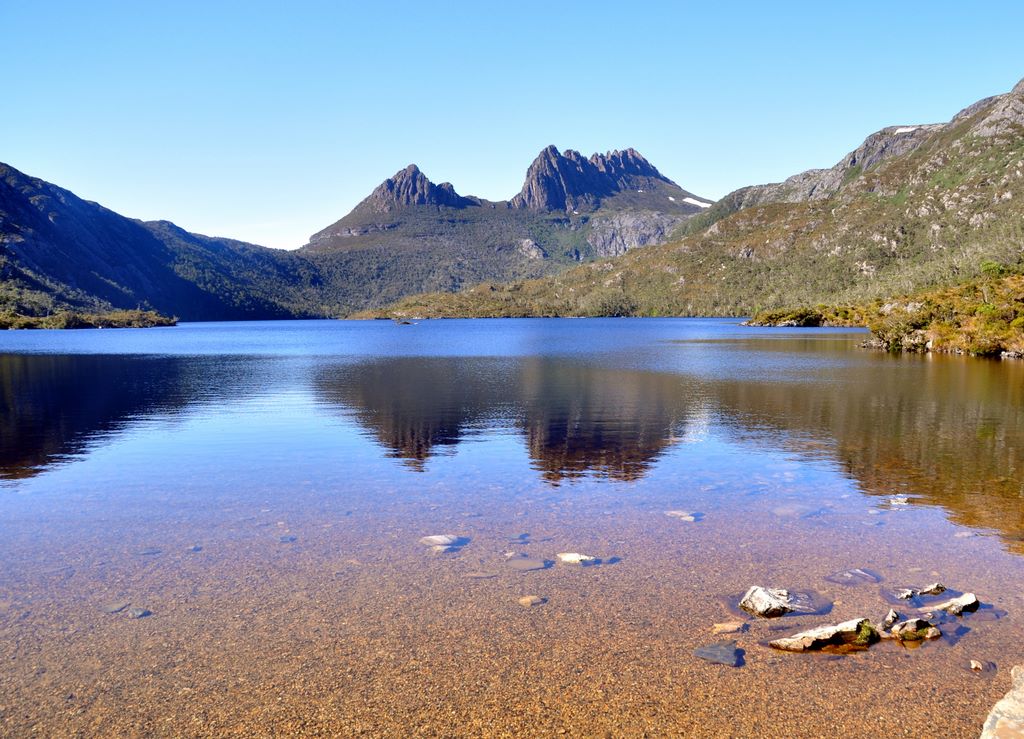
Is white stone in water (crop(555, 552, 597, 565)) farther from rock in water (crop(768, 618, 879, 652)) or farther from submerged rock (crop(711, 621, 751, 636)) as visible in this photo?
rock in water (crop(768, 618, 879, 652))

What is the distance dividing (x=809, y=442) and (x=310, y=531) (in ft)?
75.1

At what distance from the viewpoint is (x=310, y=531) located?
1786 cm

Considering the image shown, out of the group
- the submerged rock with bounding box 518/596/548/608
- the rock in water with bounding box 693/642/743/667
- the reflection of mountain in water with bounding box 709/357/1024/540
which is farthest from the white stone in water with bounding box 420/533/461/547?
the reflection of mountain in water with bounding box 709/357/1024/540

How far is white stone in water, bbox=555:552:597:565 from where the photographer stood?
15.3 meters

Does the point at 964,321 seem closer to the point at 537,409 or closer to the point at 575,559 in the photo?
the point at 537,409

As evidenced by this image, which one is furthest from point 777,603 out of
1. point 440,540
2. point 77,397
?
point 77,397

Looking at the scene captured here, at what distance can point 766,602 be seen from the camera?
1245 cm

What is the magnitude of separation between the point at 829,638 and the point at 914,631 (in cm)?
157

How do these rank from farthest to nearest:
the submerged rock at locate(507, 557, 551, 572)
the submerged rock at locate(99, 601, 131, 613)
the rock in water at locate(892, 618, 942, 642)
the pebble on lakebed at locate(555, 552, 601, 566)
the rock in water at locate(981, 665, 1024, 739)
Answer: the pebble on lakebed at locate(555, 552, 601, 566), the submerged rock at locate(507, 557, 551, 572), the submerged rock at locate(99, 601, 131, 613), the rock in water at locate(892, 618, 942, 642), the rock in water at locate(981, 665, 1024, 739)

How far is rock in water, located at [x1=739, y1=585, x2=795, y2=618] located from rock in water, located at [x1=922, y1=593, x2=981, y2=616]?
8.21ft

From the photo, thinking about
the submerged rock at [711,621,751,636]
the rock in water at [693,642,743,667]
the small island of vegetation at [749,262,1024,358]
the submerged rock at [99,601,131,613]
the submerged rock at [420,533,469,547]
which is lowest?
the submerged rock at [99,601,131,613]

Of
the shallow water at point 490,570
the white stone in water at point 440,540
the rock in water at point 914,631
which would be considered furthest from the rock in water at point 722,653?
the white stone in water at point 440,540

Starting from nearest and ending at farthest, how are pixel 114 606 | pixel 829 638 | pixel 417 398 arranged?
pixel 829 638 < pixel 114 606 < pixel 417 398

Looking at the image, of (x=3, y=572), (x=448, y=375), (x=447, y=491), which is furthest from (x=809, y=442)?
(x=448, y=375)
